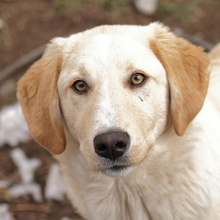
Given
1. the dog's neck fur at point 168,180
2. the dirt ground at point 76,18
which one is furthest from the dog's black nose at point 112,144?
the dirt ground at point 76,18

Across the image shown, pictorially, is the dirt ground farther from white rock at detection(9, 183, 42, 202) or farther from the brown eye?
the brown eye

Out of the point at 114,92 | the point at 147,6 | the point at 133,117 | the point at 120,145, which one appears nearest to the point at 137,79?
the point at 114,92

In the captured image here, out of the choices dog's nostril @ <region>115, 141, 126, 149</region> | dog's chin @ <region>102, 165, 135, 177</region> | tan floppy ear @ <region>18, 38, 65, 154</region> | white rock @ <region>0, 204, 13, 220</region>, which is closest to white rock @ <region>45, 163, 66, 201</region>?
white rock @ <region>0, 204, 13, 220</region>

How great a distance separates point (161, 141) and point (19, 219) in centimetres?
234

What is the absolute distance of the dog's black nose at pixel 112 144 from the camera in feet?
8.75

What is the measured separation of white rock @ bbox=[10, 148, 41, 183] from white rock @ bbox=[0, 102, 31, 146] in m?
0.19

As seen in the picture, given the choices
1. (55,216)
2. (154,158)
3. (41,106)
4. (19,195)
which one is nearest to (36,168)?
(19,195)

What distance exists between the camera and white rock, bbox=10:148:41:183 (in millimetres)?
5082

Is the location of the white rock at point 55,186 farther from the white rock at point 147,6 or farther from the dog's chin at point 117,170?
the white rock at point 147,6

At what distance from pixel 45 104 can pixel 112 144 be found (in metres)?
0.86

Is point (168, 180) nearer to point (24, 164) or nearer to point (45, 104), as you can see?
point (45, 104)

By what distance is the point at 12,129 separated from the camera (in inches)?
219

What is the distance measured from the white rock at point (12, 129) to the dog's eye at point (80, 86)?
2634 mm

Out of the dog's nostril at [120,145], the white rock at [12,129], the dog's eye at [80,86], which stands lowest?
the white rock at [12,129]
